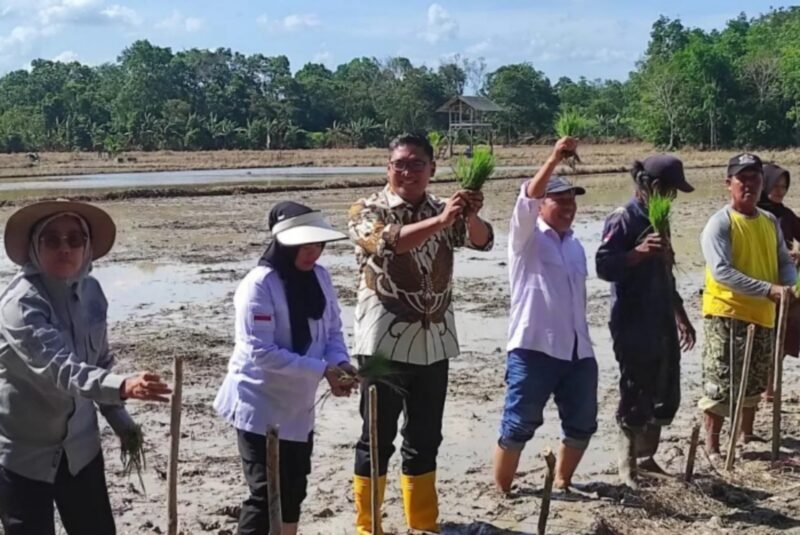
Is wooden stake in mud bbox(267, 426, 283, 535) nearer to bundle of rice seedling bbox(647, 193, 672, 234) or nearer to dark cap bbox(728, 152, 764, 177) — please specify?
bundle of rice seedling bbox(647, 193, 672, 234)

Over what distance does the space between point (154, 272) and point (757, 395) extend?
9.64m

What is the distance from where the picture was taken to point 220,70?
86.8 m

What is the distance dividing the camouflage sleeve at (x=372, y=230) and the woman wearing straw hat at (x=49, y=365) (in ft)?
3.74

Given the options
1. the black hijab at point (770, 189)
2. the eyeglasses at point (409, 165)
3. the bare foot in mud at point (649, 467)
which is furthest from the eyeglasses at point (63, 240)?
the black hijab at point (770, 189)

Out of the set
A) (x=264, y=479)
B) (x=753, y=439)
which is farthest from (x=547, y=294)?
(x=753, y=439)

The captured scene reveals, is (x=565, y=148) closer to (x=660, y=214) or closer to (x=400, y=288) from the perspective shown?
(x=660, y=214)

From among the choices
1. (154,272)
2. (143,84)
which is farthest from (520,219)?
(143,84)

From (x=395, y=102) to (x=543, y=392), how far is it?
60909 mm

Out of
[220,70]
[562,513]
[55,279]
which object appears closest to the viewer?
[55,279]

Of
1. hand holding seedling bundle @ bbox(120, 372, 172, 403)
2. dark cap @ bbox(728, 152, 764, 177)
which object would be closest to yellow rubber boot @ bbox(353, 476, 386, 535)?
hand holding seedling bundle @ bbox(120, 372, 172, 403)

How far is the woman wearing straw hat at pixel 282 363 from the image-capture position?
3.60 metres

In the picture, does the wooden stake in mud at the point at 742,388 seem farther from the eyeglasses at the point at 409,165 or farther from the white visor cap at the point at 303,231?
the white visor cap at the point at 303,231

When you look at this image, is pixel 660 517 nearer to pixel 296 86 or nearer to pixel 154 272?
pixel 154 272

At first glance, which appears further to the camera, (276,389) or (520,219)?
(520,219)
